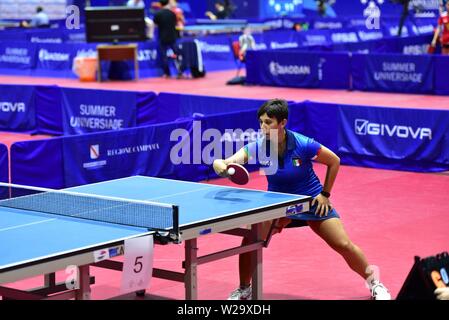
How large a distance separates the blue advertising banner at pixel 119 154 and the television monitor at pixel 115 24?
9969mm

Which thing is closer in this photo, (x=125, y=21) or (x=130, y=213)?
(x=130, y=213)

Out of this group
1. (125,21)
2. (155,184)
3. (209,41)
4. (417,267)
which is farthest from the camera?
(209,41)

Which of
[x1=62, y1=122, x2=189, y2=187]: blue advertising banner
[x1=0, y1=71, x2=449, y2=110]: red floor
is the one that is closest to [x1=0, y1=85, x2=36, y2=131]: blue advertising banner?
[x1=0, y1=71, x2=449, y2=110]: red floor

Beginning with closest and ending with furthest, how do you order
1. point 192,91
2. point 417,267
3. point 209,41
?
point 417,267 < point 192,91 < point 209,41

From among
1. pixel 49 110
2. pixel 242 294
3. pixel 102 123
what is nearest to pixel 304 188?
pixel 242 294

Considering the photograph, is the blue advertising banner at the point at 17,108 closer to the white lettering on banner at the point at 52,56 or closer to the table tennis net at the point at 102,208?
the white lettering on banner at the point at 52,56

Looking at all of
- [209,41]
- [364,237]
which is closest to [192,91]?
[209,41]

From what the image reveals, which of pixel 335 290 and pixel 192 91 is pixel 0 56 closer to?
pixel 192 91

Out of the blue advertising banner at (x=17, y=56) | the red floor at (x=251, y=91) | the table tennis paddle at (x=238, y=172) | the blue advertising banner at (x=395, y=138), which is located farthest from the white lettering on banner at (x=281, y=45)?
the table tennis paddle at (x=238, y=172)

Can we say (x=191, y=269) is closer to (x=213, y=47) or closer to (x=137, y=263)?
(x=137, y=263)

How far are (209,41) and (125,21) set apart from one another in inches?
141

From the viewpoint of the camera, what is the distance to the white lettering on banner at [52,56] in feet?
78.3

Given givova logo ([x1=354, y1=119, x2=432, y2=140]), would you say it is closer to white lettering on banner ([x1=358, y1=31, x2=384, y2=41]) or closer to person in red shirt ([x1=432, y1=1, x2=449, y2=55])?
person in red shirt ([x1=432, y1=1, x2=449, y2=55])

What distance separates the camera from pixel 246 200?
23.5ft
